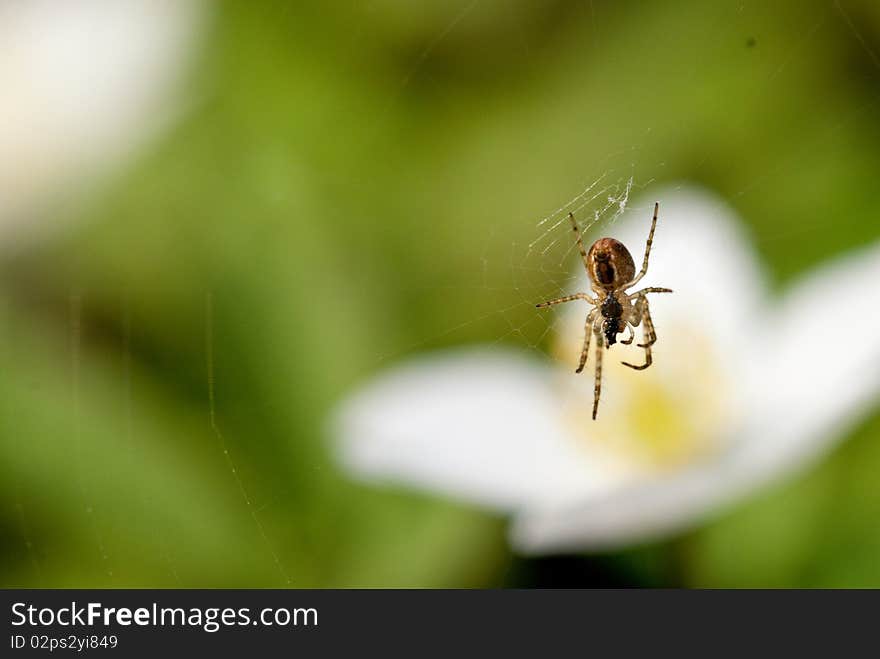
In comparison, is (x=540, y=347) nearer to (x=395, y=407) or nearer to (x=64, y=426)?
(x=395, y=407)

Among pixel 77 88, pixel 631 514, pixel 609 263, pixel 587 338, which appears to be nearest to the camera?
pixel 631 514

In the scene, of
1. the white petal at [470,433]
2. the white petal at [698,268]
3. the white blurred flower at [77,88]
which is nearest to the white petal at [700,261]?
the white petal at [698,268]

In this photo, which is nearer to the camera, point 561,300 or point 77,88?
point 561,300

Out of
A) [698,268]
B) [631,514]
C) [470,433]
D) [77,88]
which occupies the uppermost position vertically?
[77,88]

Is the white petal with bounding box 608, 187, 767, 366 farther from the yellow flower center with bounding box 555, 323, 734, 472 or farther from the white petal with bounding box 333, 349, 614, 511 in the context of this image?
the white petal with bounding box 333, 349, 614, 511

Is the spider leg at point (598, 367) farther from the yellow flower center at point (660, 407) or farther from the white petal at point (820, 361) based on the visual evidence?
the white petal at point (820, 361)

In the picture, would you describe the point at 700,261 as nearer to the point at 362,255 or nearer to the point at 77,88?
the point at 362,255

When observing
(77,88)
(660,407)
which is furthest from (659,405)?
(77,88)
